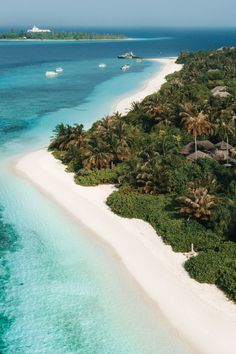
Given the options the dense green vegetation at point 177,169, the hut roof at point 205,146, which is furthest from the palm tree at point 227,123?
the hut roof at point 205,146

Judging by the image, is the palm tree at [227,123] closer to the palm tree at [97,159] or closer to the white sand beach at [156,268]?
the palm tree at [97,159]

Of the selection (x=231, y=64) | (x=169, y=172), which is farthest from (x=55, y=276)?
(x=231, y=64)

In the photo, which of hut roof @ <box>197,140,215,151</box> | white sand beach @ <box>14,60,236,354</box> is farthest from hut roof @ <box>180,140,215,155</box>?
white sand beach @ <box>14,60,236,354</box>

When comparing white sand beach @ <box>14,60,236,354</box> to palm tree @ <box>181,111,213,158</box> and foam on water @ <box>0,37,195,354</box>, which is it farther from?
palm tree @ <box>181,111,213,158</box>

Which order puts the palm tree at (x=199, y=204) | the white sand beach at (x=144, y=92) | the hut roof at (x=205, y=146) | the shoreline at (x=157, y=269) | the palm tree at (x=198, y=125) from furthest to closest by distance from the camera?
the white sand beach at (x=144, y=92)
the palm tree at (x=198, y=125)
the hut roof at (x=205, y=146)
the palm tree at (x=199, y=204)
the shoreline at (x=157, y=269)

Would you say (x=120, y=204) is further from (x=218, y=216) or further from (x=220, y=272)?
(x=220, y=272)

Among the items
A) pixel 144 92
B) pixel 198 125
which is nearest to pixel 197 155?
pixel 198 125
